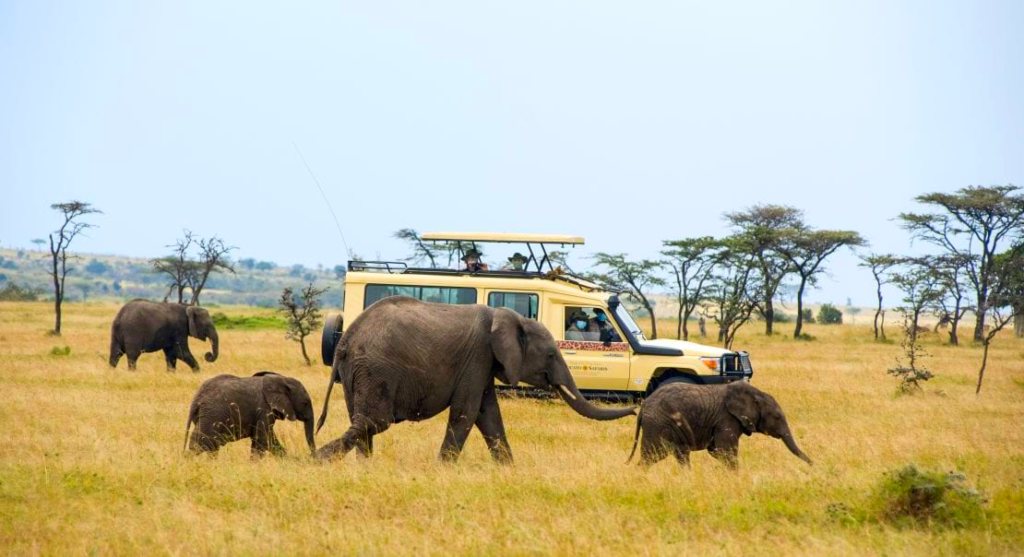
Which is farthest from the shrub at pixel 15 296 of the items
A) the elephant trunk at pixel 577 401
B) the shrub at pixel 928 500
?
the shrub at pixel 928 500

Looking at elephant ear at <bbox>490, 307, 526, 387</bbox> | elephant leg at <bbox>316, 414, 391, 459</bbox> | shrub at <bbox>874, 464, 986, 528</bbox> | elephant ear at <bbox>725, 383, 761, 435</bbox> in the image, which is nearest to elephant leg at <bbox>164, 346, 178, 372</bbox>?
elephant leg at <bbox>316, 414, 391, 459</bbox>

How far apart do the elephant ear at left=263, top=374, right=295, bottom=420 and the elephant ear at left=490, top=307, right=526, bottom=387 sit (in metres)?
2.32

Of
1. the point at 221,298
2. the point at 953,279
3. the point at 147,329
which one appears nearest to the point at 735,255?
the point at 953,279

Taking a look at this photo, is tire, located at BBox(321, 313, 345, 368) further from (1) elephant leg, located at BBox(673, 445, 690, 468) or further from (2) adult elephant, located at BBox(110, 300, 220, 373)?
(1) elephant leg, located at BBox(673, 445, 690, 468)

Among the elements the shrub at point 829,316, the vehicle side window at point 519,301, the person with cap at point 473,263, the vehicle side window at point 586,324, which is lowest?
the shrub at point 829,316

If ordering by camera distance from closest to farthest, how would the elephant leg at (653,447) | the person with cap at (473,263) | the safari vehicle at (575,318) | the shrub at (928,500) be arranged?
1. the shrub at (928,500)
2. the elephant leg at (653,447)
3. the safari vehicle at (575,318)
4. the person with cap at (473,263)

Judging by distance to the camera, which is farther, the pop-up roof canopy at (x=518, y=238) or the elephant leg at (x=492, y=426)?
the pop-up roof canopy at (x=518, y=238)

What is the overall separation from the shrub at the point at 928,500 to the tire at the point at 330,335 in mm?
9642

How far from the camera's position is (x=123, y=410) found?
1591 centimetres

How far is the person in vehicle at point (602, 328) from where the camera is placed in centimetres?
1698

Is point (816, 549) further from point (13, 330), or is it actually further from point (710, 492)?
point (13, 330)

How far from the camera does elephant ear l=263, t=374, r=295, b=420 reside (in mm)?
11891

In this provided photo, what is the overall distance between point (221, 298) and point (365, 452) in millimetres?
115909

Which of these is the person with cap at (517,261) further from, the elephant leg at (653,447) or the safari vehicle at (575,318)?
the elephant leg at (653,447)
